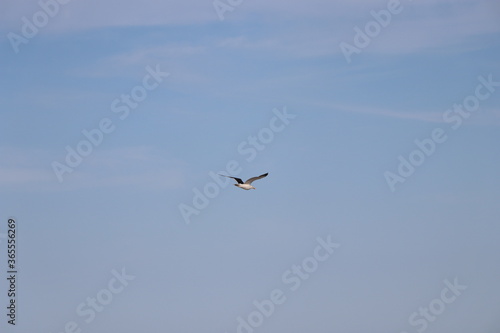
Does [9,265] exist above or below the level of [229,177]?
above

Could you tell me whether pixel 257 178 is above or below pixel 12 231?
below

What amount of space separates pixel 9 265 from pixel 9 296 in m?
2.40

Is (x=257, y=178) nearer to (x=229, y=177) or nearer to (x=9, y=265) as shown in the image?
(x=229, y=177)

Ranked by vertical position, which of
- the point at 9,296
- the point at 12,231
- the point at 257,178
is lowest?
the point at 257,178

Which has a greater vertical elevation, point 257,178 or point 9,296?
point 9,296

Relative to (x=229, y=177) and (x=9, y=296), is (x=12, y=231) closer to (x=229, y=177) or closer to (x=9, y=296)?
(x=9, y=296)

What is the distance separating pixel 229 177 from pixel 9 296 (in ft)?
60.0

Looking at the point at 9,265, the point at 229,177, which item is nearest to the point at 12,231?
the point at 9,265

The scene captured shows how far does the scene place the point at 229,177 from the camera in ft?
178

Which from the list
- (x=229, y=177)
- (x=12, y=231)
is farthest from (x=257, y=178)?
(x=12, y=231)

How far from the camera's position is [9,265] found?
54000 millimetres

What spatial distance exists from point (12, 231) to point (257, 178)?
18.0m

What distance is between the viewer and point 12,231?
52.9m

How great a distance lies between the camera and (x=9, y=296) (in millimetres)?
54531
